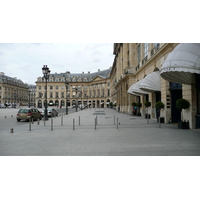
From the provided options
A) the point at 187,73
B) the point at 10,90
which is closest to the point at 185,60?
the point at 187,73

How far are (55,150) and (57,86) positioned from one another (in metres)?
118

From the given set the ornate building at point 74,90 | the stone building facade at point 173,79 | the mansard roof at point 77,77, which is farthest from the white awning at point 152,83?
the mansard roof at point 77,77

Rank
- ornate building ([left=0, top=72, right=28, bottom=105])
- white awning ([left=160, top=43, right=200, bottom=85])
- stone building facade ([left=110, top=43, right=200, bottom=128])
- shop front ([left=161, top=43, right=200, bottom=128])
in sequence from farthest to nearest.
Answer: ornate building ([left=0, top=72, right=28, bottom=105]) < stone building facade ([left=110, top=43, right=200, bottom=128]) < shop front ([left=161, top=43, right=200, bottom=128]) < white awning ([left=160, top=43, right=200, bottom=85])

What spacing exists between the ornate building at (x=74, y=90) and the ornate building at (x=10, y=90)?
Answer: 1884 centimetres

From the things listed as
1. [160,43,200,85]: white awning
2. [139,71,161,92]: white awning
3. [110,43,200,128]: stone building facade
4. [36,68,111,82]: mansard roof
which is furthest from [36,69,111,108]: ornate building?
[160,43,200,85]: white awning

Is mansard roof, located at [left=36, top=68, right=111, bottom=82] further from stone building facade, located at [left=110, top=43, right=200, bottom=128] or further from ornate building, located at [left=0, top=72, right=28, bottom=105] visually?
stone building facade, located at [left=110, top=43, right=200, bottom=128]

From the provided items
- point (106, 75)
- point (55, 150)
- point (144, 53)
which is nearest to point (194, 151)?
point (55, 150)

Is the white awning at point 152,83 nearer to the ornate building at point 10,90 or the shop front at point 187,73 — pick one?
the shop front at point 187,73

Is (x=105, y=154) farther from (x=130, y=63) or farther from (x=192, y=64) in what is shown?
(x=130, y=63)

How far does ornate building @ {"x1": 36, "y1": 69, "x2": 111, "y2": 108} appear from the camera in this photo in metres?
113

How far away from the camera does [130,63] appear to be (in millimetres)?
32438

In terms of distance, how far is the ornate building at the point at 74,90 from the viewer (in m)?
113

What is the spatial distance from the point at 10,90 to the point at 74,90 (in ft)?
146

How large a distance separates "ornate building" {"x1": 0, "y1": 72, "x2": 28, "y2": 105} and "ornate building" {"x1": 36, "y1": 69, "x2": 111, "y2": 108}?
18.8m
